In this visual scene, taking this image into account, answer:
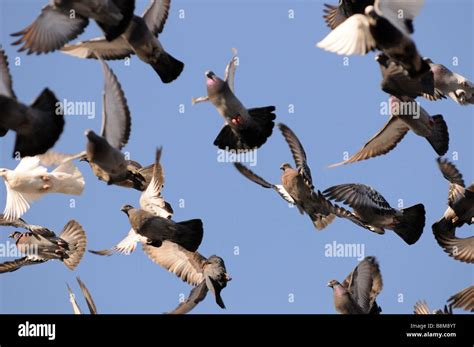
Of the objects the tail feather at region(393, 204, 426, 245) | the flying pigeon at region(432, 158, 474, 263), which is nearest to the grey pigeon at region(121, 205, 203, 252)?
the tail feather at region(393, 204, 426, 245)

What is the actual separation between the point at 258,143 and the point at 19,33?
311 cm

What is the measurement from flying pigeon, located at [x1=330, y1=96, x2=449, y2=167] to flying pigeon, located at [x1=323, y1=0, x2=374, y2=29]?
1078 millimetres

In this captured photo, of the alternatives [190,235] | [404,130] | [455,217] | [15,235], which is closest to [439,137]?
[404,130]

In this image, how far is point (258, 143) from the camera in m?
17.6

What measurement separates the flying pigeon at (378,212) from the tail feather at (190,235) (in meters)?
1.45

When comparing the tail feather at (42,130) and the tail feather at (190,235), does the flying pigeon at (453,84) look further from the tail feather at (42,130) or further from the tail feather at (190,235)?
the tail feather at (42,130)

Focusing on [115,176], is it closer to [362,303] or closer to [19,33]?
[19,33]

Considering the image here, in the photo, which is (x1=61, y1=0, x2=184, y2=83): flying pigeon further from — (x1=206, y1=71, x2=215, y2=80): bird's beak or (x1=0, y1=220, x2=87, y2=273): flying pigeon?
(x1=0, y1=220, x2=87, y2=273): flying pigeon

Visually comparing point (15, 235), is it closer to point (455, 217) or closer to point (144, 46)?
point (144, 46)

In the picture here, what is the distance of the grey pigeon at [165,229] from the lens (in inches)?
662

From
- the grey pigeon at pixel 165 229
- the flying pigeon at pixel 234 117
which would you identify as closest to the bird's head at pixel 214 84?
the flying pigeon at pixel 234 117
